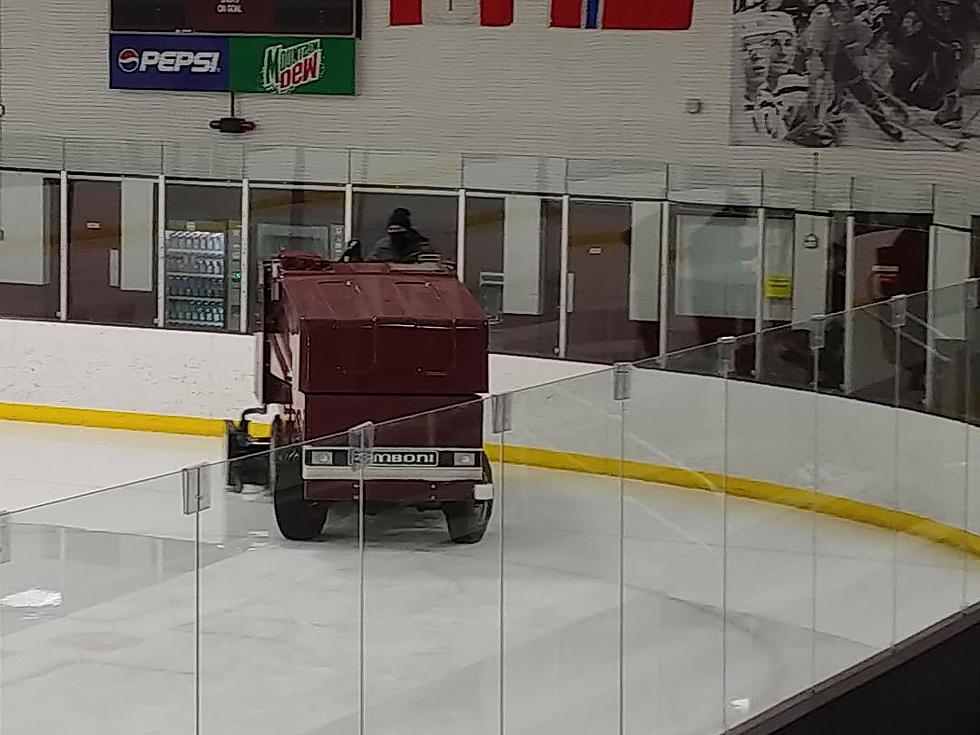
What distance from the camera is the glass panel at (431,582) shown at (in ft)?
15.3

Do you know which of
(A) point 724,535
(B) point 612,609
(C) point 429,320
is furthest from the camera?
(C) point 429,320

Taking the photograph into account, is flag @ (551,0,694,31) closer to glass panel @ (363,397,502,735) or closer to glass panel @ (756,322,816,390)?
glass panel @ (756,322,816,390)

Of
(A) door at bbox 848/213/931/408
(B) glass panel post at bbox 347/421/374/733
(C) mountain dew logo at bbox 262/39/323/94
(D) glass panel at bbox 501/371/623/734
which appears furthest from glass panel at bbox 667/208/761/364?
(B) glass panel post at bbox 347/421/374/733

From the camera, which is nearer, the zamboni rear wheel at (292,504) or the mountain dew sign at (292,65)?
the zamboni rear wheel at (292,504)

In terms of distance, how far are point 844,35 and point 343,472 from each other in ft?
32.0

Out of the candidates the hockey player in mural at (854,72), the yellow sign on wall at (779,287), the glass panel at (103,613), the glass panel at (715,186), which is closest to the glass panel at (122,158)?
the glass panel at (715,186)

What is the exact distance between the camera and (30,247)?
14531 millimetres

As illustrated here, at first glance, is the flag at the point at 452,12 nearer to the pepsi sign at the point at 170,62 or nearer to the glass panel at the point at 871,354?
the pepsi sign at the point at 170,62

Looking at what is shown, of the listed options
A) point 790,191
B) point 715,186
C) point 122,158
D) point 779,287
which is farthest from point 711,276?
point 122,158

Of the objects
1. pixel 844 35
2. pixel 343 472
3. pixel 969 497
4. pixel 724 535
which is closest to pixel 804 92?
pixel 844 35

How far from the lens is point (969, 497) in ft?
24.3

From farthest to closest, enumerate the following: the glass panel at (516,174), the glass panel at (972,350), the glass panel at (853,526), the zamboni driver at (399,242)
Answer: the zamboni driver at (399,242)
the glass panel at (516,174)
the glass panel at (972,350)
the glass panel at (853,526)

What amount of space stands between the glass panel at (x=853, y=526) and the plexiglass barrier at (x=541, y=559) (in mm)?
11

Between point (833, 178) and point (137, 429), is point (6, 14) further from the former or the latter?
point (833, 178)
